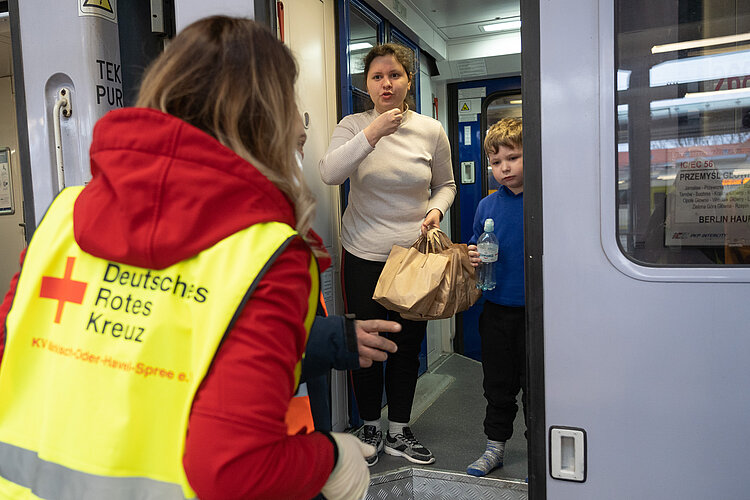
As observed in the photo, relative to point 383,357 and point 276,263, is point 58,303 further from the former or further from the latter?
point 383,357

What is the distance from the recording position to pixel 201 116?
2.74ft

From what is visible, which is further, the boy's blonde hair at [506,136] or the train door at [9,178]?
the train door at [9,178]

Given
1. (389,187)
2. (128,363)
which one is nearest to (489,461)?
(389,187)

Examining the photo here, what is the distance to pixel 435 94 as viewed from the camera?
14.7ft

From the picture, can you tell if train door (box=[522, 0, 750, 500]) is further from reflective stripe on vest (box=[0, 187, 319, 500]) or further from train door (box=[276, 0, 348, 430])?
train door (box=[276, 0, 348, 430])

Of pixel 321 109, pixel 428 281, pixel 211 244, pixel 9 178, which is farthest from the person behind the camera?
pixel 9 178

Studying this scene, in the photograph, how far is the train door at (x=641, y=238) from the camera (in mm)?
1283

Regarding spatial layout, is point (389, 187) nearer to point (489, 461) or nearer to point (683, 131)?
point (489, 461)

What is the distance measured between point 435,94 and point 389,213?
2208mm

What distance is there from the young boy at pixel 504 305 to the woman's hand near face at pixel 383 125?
48cm

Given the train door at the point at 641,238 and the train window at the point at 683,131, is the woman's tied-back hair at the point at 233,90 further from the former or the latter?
the train window at the point at 683,131

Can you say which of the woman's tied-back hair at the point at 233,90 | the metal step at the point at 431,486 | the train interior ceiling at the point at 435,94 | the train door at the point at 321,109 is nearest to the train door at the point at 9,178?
the train interior ceiling at the point at 435,94

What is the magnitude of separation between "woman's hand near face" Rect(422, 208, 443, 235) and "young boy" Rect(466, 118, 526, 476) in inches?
7.4

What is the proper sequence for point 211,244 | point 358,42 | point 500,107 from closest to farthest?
point 211,244 < point 358,42 < point 500,107
